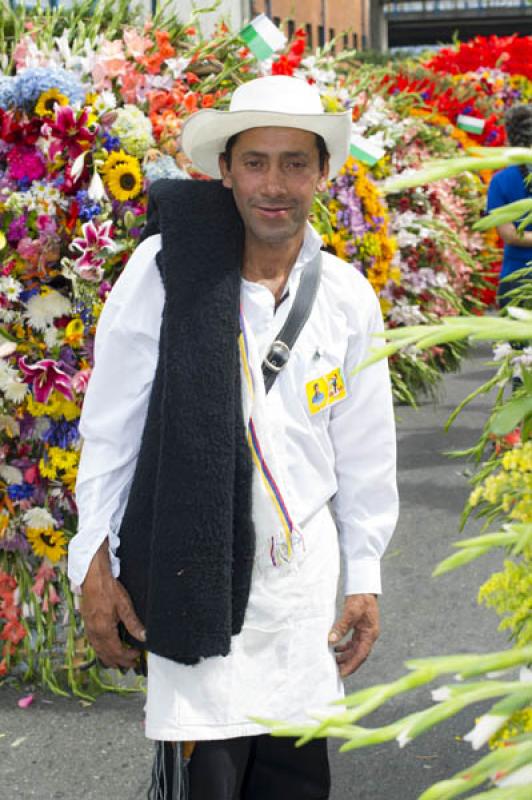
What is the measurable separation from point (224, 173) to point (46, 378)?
156 cm

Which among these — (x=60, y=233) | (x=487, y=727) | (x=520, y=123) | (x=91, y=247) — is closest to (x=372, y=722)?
(x=91, y=247)

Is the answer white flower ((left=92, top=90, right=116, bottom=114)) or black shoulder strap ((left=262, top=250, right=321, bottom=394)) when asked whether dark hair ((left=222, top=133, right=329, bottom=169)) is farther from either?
white flower ((left=92, top=90, right=116, bottom=114))

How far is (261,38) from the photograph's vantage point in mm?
4445

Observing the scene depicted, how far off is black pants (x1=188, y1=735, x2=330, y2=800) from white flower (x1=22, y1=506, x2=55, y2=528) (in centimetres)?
161

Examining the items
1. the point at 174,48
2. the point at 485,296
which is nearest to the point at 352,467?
the point at 174,48

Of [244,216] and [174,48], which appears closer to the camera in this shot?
[244,216]

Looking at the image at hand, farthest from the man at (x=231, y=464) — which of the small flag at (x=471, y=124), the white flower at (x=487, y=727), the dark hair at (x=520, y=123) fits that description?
the small flag at (x=471, y=124)

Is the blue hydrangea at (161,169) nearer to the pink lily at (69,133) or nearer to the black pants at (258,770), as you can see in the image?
the pink lily at (69,133)

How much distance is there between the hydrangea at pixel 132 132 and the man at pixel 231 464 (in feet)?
5.02

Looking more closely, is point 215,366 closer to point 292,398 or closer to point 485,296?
point 292,398

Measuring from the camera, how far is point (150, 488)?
2.36m

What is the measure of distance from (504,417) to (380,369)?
1374mm

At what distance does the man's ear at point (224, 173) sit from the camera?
8.12ft

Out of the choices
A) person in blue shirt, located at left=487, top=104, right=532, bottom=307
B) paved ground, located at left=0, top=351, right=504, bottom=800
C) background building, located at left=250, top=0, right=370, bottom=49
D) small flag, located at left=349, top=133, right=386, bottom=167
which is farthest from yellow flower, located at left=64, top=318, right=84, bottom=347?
background building, located at left=250, top=0, right=370, bottom=49
